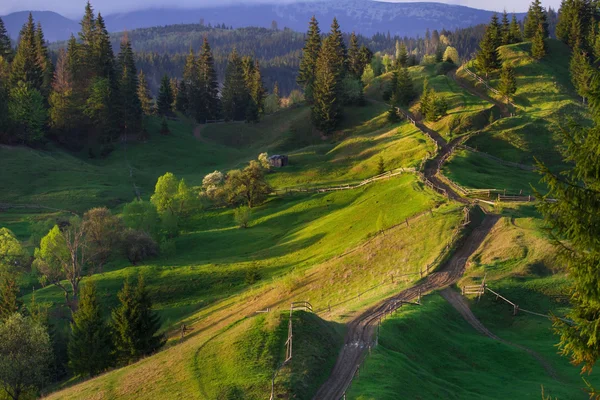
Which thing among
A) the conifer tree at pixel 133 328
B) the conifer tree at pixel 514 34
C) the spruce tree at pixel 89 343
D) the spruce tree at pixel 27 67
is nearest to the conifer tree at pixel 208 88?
the spruce tree at pixel 27 67

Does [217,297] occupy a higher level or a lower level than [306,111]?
lower

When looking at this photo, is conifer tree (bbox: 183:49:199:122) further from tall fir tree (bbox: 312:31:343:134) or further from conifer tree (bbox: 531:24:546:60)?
conifer tree (bbox: 531:24:546:60)

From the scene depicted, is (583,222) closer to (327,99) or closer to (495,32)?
(327,99)

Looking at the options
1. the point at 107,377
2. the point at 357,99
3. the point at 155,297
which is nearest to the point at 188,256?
the point at 155,297

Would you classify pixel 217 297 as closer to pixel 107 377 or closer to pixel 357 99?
pixel 107 377

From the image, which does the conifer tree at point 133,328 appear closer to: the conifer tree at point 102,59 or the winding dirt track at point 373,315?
the winding dirt track at point 373,315

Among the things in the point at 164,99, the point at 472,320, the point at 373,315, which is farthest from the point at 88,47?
the point at 472,320
